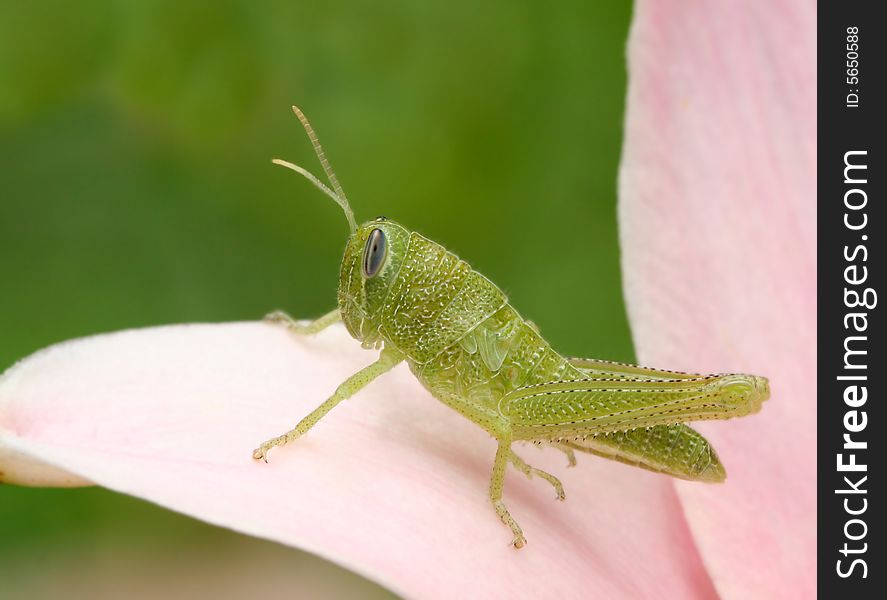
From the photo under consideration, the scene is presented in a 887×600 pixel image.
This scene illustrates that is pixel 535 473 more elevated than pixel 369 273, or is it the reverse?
pixel 369 273

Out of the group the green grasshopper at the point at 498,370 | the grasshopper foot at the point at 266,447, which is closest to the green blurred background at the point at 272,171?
the green grasshopper at the point at 498,370

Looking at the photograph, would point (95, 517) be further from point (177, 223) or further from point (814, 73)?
point (814, 73)

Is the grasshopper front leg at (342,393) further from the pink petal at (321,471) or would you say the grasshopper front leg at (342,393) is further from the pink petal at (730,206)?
the pink petal at (730,206)

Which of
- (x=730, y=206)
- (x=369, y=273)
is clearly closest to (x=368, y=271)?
(x=369, y=273)

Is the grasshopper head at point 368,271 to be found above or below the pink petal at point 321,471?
above

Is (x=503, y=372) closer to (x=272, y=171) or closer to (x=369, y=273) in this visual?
(x=369, y=273)
